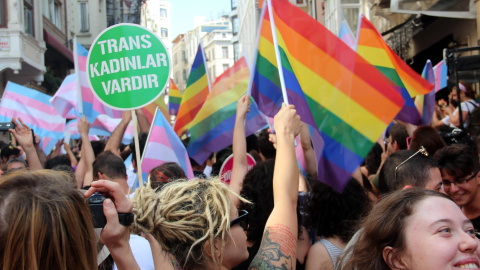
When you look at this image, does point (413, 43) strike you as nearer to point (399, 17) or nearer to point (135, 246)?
point (399, 17)

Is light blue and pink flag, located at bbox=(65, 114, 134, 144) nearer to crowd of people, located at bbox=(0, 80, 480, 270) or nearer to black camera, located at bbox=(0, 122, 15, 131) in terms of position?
black camera, located at bbox=(0, 122, 15, 131)

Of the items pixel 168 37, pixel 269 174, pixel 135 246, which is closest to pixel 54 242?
pixel 135 246

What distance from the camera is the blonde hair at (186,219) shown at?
2.13 m

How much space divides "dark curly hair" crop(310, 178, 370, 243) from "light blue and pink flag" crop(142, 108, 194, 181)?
6.55 feet

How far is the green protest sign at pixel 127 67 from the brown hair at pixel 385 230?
262cm

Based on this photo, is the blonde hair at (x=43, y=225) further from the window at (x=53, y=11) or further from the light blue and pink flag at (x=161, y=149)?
the window at (x=53, y=11)

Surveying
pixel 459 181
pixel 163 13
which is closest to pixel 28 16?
pixel 459 181

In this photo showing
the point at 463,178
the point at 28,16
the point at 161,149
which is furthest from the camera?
the point at 28,16

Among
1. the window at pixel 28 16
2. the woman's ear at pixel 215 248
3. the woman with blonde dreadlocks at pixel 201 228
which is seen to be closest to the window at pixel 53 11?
the window at pixel 28 16

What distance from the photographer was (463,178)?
3.64 m

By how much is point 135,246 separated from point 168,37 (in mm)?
123076

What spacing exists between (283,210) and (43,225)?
1.24 meters

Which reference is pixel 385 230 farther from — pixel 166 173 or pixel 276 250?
pixel 166 173

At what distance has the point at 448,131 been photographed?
600 cm
